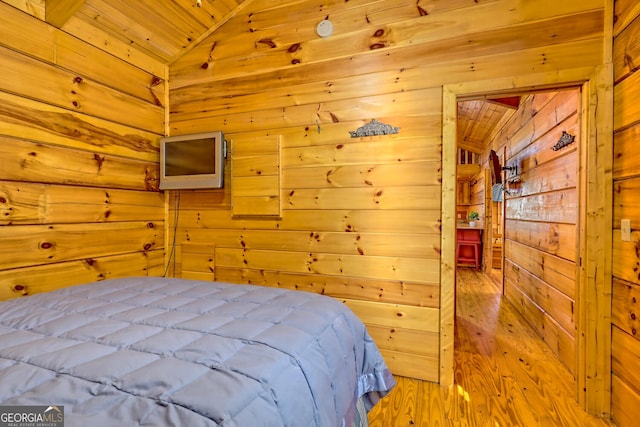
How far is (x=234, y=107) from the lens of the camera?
278 centimetres

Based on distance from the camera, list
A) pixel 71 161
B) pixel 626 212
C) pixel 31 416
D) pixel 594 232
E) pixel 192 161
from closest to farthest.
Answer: pixel 31 416 < pixel 626 212 < pixel 594 232 < pixel 71 161 < pixel 192 161

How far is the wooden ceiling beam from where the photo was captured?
80.8 inches

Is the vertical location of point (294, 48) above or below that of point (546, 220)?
above

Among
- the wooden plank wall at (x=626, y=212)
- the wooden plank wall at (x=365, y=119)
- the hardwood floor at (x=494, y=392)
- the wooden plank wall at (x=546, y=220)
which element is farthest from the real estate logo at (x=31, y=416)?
the wooden plank wall at (x=546, y=220)

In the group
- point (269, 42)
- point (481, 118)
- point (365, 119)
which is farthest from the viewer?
point (481, 118)

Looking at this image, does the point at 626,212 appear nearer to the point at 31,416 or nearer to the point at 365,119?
the point at 365,119

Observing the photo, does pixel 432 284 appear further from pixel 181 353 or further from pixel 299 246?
pixel 181 353

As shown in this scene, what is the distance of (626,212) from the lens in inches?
66.8

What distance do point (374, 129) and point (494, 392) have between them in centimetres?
195

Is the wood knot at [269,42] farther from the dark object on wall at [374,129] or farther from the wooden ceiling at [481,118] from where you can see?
the wooden ceiling at [481,118]

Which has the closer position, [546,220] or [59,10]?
[59,10]

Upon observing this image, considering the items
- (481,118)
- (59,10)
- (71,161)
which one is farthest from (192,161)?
(481,118)

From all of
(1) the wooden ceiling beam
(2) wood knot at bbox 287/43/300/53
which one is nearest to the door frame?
(2) wood knot at bbox 287/43/300/53

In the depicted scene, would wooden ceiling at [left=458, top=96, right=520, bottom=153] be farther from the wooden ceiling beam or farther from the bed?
the wooden ceiling beam
